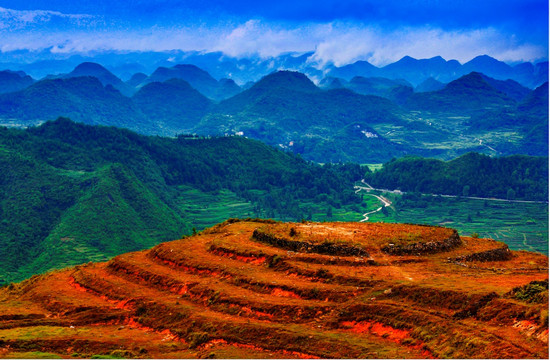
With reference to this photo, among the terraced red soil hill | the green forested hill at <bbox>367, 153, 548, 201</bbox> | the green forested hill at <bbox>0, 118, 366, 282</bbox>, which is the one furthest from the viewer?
the green forested hill at <bbox>367, 153, 548, 201</bbox>

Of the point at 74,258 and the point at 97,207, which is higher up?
the point at 97,207

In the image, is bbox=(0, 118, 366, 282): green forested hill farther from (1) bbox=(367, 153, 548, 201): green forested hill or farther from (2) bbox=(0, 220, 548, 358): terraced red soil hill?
(2) bbox=(0, 220, 548, 358): terraced red soil hill

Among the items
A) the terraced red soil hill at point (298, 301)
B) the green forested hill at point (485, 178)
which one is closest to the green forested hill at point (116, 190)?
the green forested hill at point (485, 178)

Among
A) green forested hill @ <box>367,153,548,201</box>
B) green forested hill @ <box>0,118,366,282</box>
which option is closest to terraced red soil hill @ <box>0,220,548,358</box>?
green forested hill @ <box>0,118,366,282</box>

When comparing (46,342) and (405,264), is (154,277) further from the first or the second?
(405,264)

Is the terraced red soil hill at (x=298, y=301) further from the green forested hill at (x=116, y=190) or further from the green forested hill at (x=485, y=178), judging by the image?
the green forested hill at (x=485, y=178)

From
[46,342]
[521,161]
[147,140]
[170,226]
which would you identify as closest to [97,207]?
[170,226]

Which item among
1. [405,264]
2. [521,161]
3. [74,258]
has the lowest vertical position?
[74,258]

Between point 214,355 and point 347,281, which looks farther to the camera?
point 347,281
